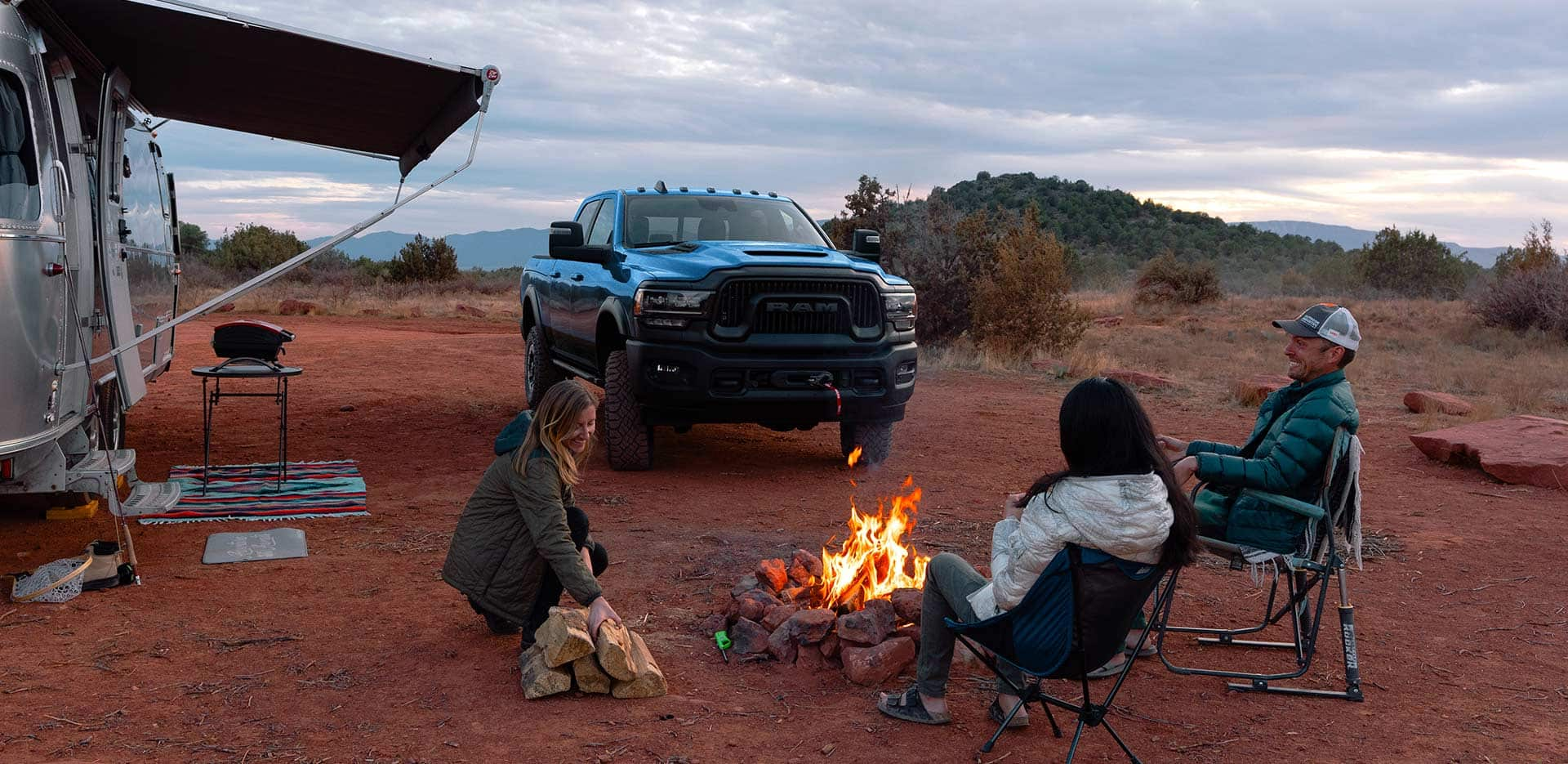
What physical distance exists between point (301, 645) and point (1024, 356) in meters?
13.0

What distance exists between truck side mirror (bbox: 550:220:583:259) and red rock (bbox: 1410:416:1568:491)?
7.08 meters

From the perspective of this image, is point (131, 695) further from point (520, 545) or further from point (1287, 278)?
point (1287, 278)

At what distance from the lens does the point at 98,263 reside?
18.8 ft

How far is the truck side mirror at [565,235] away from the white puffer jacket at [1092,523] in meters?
5.51

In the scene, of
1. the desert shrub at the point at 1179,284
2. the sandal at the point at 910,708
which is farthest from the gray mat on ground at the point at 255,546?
the desert shrub at the point at 1179,284

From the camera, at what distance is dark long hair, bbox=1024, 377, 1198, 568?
10.7 ft

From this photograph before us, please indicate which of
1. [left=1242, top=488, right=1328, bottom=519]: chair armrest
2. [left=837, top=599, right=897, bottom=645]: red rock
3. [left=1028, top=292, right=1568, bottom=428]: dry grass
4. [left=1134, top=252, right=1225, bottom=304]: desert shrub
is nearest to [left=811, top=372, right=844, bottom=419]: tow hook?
[left=837, top=599, right=897, bottom=645]: red rock

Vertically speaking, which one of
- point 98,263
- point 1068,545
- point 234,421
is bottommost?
point 234,421

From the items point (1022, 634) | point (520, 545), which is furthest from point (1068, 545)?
point (520, 545)

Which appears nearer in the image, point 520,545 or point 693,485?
point 520,545

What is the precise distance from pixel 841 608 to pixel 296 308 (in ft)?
71.3

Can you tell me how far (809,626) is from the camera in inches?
171

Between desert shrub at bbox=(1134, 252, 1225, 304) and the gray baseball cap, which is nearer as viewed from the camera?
the gray baseball cap

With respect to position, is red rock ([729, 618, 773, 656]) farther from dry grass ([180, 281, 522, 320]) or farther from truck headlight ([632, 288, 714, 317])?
dry grass ([180, 281, 522, 320])
